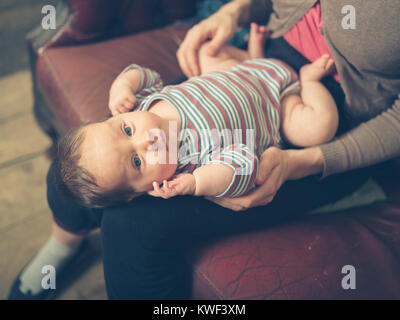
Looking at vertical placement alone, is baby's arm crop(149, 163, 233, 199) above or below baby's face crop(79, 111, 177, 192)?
below

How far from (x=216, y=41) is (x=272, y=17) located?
185 mm

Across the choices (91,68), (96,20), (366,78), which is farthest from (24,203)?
(366,78)

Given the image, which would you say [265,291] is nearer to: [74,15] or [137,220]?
[137,220]

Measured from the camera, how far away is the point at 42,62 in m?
1.06

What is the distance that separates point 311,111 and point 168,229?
1.35 ft

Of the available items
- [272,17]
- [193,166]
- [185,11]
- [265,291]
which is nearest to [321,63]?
[272,17]

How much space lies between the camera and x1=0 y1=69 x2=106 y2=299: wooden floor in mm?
1079

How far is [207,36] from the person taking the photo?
94 cm

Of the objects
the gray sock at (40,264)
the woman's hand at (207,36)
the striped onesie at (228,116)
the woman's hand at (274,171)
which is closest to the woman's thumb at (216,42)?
the woman's hand at (207,36)

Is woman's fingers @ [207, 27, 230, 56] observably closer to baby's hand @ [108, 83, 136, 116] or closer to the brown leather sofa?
the brown leather sofa

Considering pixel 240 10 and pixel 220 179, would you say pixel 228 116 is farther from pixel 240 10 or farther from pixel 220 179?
pixel 240 10

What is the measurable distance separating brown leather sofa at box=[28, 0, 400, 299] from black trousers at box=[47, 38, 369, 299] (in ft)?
0.10

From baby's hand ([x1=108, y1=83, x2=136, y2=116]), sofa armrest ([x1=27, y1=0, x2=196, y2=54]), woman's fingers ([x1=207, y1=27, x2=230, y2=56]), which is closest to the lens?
baby's hand ([x1=108, y1=83, x2=136, y2=116])

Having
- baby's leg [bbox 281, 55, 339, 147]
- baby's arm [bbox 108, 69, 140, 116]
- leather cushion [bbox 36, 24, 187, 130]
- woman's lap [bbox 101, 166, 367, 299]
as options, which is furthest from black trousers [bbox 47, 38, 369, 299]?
leather cushion [bbox 36, 24, 187, 130]
